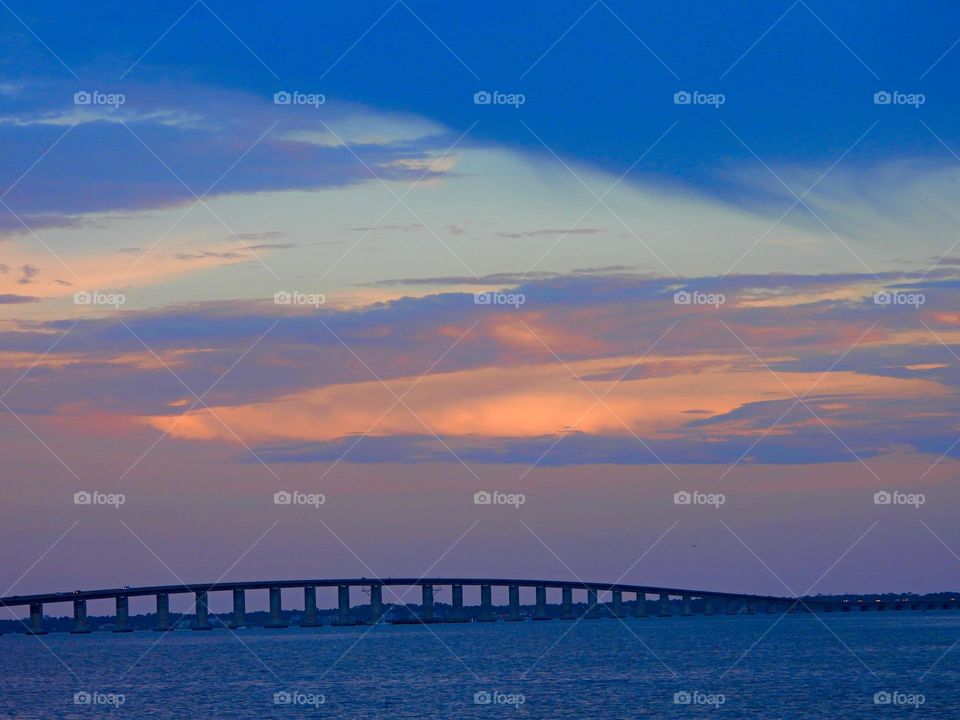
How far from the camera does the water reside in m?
62.0

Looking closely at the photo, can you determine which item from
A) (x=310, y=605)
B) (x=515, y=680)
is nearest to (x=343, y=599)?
(x=310, y=605)

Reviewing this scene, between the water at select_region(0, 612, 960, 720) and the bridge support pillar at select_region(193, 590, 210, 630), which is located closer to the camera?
the water at select_region(0, 612, 960, 720)

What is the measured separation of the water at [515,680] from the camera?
6203 cm

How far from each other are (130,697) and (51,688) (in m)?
11.5

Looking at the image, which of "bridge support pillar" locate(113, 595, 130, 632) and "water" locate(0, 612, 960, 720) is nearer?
"water" locate(0, 612, 960, 720)

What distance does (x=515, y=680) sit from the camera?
7856cm

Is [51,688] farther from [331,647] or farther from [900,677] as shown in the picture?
[331,647]

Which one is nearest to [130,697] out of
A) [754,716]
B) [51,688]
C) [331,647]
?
[51,688]

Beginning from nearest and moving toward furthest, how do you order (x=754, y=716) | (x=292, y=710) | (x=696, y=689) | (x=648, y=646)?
(x=754, y=716) < (x=292, y=710) < (x=696, y=689) < (x=648, y=646)

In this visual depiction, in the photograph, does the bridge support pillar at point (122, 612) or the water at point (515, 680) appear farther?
the bridge support pillar at point (122, 612)

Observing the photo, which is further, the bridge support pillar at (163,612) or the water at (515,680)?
the bridge support pillar at (163,612)

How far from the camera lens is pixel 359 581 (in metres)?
169

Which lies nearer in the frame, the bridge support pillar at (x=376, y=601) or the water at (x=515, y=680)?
the water at (x=515, y=680)

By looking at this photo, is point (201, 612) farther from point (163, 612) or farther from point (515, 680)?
point (515, 680)
